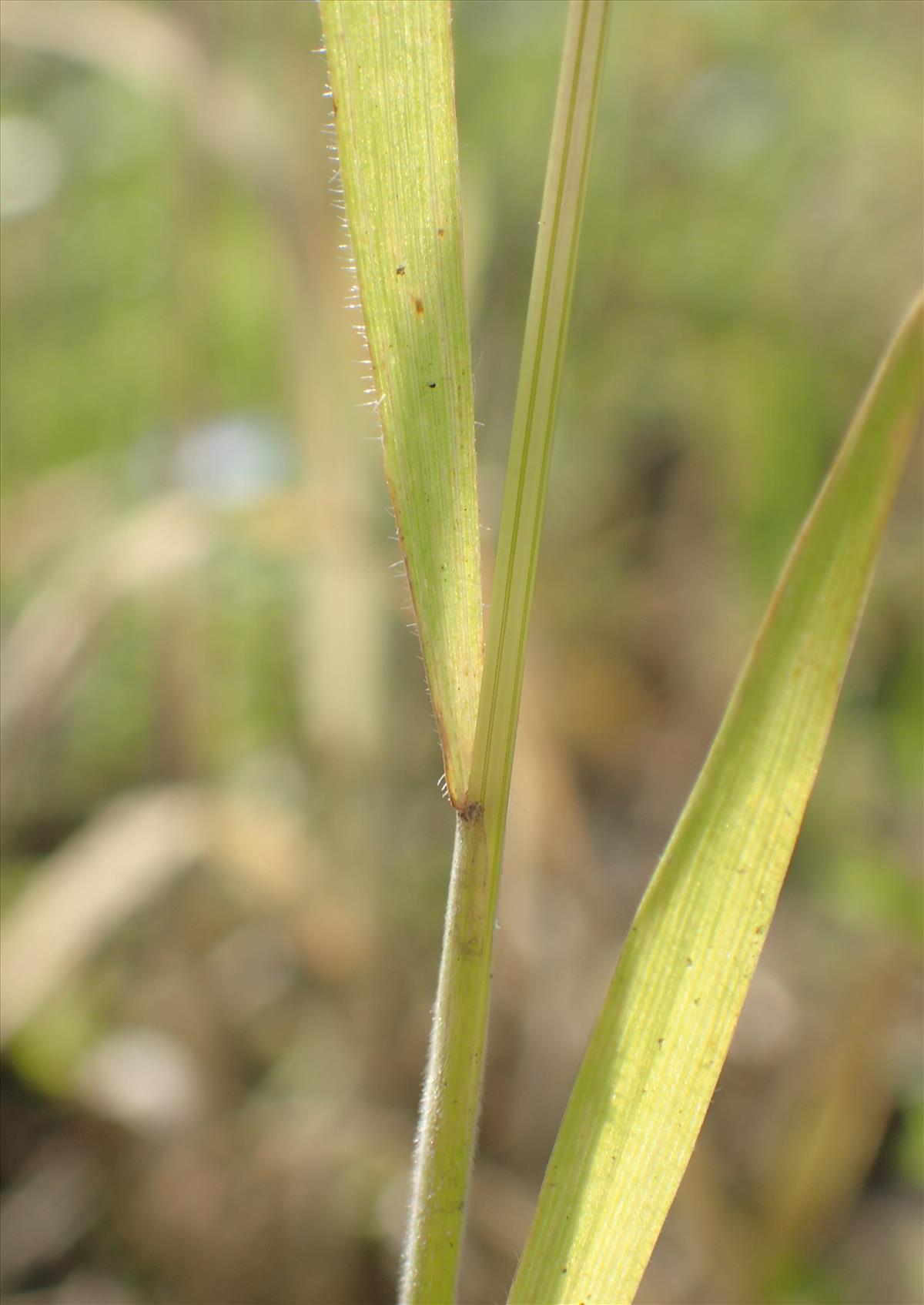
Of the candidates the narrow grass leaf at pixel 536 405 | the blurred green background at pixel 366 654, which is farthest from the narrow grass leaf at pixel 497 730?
the blurred green background at pixel 366 654

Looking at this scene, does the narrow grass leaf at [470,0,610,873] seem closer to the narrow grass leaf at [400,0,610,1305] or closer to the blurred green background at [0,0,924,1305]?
the narrow grass leaf at [400,0,610,1305]

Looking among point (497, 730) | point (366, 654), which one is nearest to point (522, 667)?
point (497, 730)

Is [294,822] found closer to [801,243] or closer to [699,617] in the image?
[699,617]

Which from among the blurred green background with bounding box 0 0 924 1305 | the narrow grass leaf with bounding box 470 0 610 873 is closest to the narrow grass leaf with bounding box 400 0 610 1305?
the narrow grass leaf with bounding box 470 0 610 873

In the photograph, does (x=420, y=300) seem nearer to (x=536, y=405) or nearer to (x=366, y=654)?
(x=536, y=405)

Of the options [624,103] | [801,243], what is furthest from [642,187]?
[801,243]

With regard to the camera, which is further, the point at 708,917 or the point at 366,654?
the point at 366,654

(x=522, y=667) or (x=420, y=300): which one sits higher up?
(x=420, y=300)
